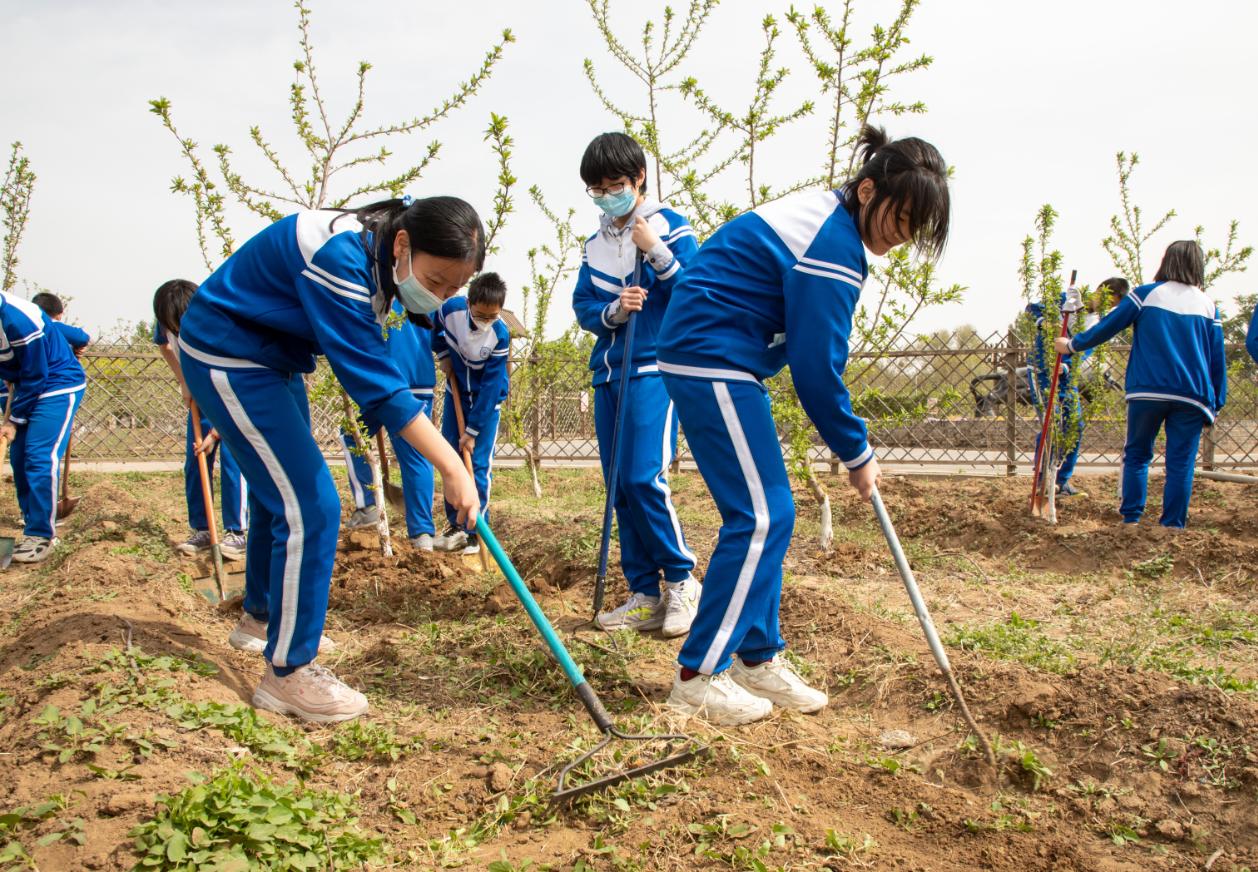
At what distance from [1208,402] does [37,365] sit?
7363mm

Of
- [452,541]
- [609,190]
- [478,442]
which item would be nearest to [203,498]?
[452,541]

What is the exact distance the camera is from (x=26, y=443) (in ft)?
18.8

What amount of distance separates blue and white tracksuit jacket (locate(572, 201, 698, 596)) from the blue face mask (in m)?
0.05

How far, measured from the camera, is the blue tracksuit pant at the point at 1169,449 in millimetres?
5781

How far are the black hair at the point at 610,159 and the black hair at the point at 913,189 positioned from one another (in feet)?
4.62

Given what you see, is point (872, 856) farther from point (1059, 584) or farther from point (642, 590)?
point (1059, 584)

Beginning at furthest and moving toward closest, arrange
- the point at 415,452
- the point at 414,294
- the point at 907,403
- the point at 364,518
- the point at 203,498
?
the point at 907,403, the point at 364,518, the point at 415,452, the point at 203,498, the point at 414,294

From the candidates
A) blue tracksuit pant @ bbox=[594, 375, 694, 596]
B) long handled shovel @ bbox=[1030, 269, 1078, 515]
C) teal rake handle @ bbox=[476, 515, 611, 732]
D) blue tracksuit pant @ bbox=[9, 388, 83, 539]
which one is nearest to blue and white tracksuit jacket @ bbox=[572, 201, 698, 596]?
blue tracksuit pant @ bbox=[594, 375, 694, 596]

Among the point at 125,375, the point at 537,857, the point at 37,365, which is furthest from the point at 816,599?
the point at 125,375

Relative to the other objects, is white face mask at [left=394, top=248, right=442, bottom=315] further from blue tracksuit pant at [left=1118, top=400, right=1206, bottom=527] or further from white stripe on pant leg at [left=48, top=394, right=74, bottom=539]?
blue tracksuit pant at [left=1118, top=400, right=1206, bottom=527]

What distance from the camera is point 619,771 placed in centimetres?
230

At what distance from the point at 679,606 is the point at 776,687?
3.03 feet

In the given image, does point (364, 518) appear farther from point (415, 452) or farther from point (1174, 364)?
point (1174, 364)

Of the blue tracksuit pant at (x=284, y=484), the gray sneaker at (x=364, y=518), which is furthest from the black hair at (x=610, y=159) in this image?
the gray sneaker at (x=364, y=518)
